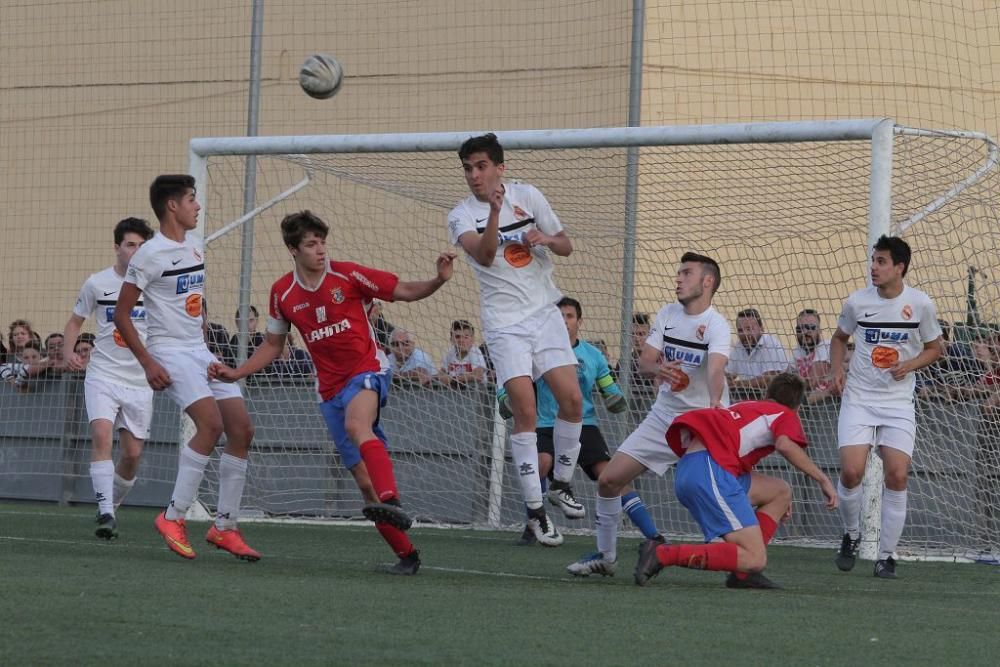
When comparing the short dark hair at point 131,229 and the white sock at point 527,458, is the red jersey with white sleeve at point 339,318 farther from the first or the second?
the short dark hair at point 131,229

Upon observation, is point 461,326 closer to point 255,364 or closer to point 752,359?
point 752,359

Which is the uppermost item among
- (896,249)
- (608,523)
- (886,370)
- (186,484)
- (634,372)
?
(896,249)

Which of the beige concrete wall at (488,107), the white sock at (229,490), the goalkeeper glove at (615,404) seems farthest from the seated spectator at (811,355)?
the white sock at (229,490)

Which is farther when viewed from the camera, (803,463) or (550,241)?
(550,241)

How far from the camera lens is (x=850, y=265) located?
12.3m

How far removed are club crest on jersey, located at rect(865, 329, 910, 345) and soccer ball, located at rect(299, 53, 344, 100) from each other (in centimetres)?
443

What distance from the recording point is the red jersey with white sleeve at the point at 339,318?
7.48 metres

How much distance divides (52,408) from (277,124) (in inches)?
155

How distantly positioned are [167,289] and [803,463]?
11.3ft

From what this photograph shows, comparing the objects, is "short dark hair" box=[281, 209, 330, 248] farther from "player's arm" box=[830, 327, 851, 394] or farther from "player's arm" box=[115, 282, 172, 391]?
"player's arm" box=[830, 327, 851, 394]

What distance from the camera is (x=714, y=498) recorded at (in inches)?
276

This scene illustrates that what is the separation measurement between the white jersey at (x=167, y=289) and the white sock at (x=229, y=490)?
65cm

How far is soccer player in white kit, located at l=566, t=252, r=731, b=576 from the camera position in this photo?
25.5ft

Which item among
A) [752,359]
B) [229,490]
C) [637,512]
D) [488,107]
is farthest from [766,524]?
[488,107]
